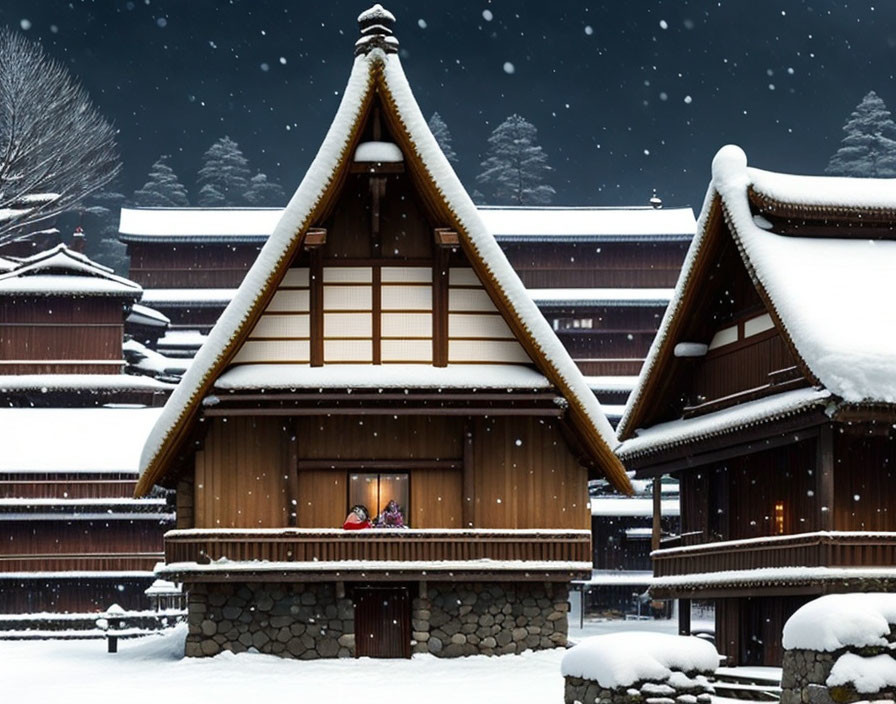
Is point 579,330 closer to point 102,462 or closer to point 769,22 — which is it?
point 102,462

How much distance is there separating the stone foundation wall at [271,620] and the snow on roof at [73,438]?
20898 mm

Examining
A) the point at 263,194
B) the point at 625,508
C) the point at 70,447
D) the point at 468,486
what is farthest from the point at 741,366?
the point at 263,194

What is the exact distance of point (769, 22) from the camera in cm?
17088

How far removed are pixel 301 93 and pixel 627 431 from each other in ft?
424

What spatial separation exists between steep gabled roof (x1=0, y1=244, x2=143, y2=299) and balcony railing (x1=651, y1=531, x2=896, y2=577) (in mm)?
32092

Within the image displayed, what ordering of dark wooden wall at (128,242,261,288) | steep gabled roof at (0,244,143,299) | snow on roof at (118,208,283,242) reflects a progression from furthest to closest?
dark wooden wall at (128,242,261,288)
snow on roof at (118,208,283,242)
steep gabled roof at (0,244,143,299)

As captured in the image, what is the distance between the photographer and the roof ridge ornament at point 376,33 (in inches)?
1117

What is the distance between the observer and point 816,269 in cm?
2380

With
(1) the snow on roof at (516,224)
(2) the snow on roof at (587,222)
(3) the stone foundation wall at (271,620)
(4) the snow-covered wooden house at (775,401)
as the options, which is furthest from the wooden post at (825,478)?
(2) the snow on roof at (587,222)

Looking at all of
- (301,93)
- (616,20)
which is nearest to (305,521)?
(301,93)

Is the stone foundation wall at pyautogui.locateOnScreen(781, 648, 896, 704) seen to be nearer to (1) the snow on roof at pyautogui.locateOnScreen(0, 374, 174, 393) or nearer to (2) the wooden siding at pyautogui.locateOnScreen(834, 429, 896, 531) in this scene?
(2) the wooden siding at pyautogui.locateOnScreen(834, 429, 896, 531)

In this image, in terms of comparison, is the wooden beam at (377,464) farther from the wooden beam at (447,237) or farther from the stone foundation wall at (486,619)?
the wooden beam at (447,237)

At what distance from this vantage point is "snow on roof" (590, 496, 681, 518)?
51375 millimetres

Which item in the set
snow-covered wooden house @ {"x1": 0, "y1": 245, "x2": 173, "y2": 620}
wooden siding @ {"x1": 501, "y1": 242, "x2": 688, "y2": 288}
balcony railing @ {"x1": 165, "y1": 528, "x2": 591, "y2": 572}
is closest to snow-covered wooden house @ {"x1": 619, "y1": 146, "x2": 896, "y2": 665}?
balcony railing @ {"x1": 165, "y1": 528, "x2": 591, "y2": 572}
